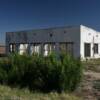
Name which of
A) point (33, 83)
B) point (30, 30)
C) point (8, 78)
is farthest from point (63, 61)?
point (30, 30)

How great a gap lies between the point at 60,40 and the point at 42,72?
19.8 m

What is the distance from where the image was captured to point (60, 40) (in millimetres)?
30797

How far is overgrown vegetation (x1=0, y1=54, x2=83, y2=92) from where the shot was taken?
10.7 metres

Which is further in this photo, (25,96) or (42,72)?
(42,72)

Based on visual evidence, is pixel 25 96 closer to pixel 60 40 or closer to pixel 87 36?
pixel 60 40

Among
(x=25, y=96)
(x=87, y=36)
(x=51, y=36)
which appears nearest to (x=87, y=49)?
(x=87, y=36)

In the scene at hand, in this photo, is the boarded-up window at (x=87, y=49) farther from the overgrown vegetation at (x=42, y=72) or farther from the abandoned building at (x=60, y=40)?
the overgrown vegetation at (x=42, y=72)

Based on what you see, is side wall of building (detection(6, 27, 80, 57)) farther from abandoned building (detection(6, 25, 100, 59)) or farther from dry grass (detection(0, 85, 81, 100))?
dry grass (detection(0, 85, 81, 100))

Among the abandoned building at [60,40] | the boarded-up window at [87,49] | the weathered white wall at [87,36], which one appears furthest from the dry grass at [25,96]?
the boarded-up window at [87,49]

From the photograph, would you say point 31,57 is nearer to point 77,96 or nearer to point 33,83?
point 33,83

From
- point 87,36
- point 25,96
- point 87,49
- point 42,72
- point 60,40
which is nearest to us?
point 25,96

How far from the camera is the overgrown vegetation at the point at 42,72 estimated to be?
1066 centimetres

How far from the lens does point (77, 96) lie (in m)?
9.94

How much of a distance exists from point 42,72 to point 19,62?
1.39 m
